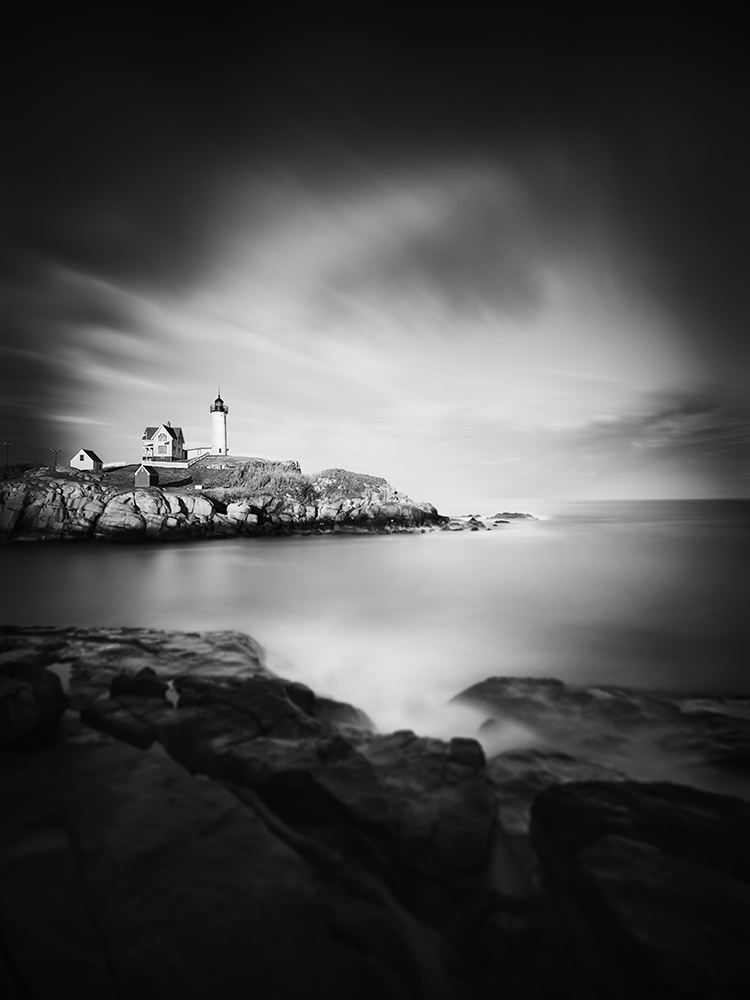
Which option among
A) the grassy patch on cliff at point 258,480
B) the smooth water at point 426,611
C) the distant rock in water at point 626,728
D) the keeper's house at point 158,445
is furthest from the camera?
the keeper's house at point 158,445

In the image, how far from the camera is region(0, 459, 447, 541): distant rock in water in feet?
115

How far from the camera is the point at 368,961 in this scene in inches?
95.6

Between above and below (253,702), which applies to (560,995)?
below

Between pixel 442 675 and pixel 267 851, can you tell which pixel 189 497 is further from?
pixel 267 851

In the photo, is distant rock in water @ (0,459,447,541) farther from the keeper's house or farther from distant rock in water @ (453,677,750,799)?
distant rock in water @ (453,677,750,799)

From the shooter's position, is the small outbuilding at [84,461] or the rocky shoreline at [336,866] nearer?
the rocky shoreline at [336,866]

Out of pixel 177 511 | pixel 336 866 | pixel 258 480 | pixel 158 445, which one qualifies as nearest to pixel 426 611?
pixel 336 866

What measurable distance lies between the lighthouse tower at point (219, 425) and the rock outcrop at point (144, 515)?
27.5m

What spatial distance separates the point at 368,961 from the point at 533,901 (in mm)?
1269

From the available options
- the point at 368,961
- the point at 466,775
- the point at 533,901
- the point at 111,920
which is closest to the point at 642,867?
the point at 533,901

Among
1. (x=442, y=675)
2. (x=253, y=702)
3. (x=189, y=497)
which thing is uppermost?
(x=189, y=497)

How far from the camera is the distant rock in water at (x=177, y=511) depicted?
1384 inches

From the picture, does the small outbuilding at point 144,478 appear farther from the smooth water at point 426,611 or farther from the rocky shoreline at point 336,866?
the rocky shoreline at point 336,866

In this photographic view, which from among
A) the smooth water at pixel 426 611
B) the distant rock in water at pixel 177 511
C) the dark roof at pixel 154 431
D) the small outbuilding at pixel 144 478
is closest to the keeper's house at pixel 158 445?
the dark roof at pixel 154 431
